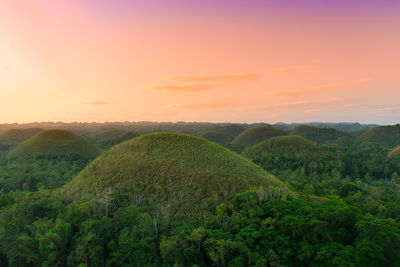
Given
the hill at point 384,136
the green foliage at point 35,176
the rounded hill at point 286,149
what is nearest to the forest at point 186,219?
the green foliage at point 35,176

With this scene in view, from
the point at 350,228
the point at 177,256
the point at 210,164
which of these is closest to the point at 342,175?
the point at 210,164

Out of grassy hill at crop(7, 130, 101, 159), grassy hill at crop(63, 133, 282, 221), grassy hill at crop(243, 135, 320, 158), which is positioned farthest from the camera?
grassy hill at crop(7, 130, 101, 159)

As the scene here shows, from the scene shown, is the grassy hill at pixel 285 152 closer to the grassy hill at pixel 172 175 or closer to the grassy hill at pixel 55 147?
the grassy hill at pixel 172 175

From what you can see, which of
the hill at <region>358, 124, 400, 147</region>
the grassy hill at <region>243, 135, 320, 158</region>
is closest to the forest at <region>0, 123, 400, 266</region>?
the grassy hill at <region>243, 135, 320, 158</region>

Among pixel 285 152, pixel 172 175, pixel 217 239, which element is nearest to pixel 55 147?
pixel 172 175

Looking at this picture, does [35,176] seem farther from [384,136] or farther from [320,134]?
[384,136]

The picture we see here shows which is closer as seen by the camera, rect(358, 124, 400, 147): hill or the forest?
the forest

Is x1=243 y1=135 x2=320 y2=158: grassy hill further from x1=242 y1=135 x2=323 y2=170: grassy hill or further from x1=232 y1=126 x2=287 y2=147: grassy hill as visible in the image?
x1=232 y1=126 x2=287 y2=147: grassy hill
